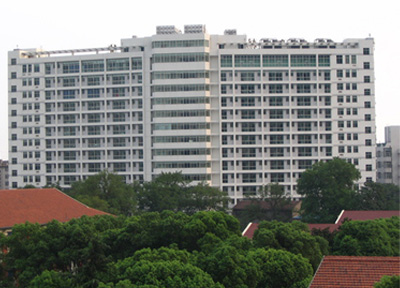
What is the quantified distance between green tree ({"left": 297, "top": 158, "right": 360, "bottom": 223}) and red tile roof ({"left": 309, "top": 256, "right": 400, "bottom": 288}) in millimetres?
33778

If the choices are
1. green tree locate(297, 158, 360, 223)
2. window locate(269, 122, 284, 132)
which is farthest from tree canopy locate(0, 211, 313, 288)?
window locate(269, 122, 284, 132)

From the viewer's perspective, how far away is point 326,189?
171 ft

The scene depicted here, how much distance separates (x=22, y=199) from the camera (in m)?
40.0

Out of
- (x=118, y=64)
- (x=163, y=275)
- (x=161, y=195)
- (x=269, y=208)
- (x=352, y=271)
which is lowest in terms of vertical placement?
(x=269, y=208)

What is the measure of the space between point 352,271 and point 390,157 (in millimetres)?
64104

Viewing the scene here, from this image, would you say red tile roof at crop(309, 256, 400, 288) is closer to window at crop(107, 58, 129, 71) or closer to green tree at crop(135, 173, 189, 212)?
green tree at crop(135, 173, 189, 212)

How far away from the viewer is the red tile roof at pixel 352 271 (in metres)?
17.0

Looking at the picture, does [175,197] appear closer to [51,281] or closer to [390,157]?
[51,281]

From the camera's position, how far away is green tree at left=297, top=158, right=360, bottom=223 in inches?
2035

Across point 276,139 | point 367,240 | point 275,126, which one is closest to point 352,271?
point 367,240

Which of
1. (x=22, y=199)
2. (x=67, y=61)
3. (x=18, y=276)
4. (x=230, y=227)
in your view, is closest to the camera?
(x=18, y=276)

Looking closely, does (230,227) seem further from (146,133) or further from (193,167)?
(146,133)

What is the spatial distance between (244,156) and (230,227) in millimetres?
39109

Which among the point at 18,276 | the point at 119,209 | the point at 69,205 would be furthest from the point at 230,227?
the point at 119,209
